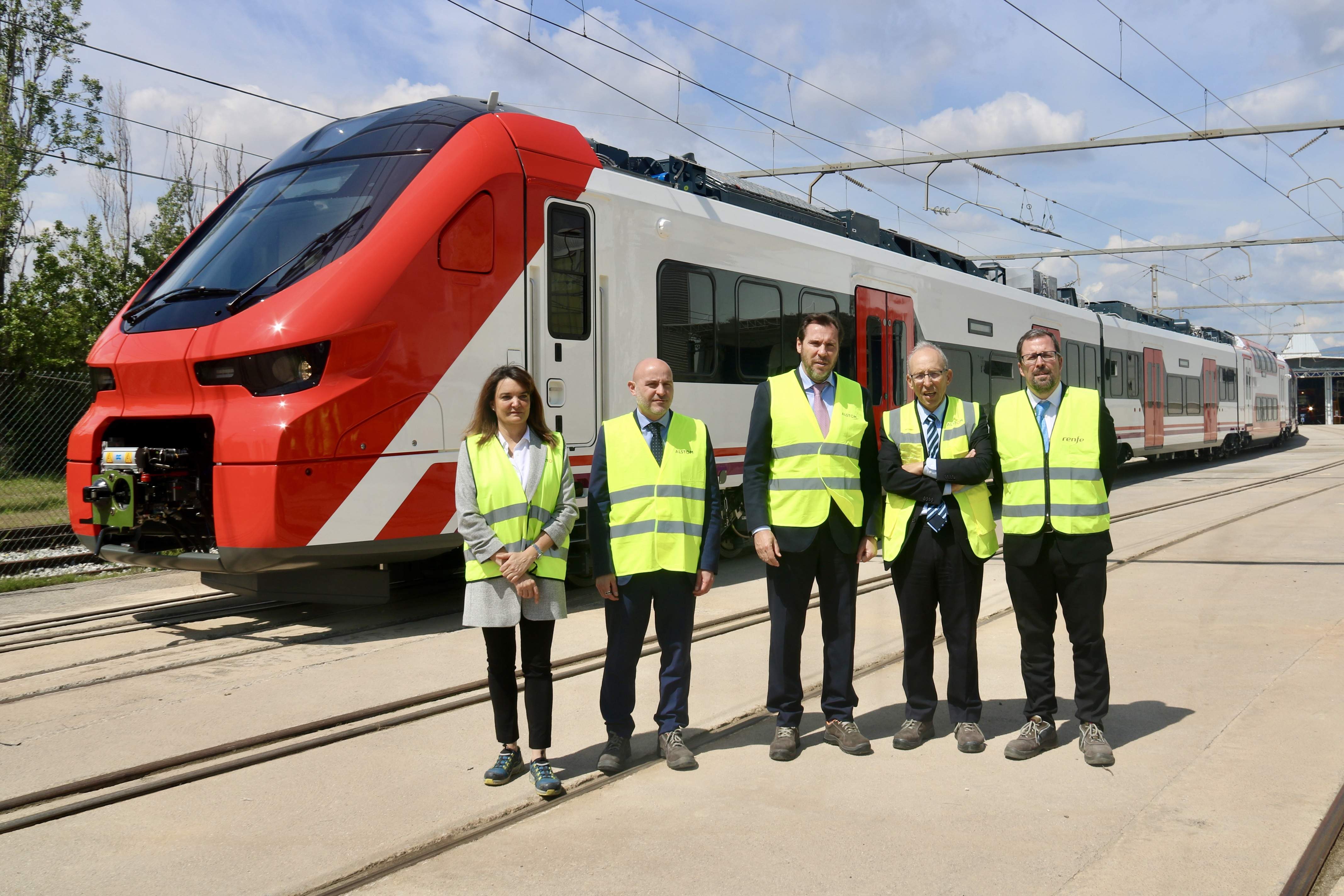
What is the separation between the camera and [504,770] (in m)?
4.27

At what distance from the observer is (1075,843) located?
365cm

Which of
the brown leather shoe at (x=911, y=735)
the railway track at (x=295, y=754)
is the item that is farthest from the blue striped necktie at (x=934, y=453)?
the railway track at (x=295, y=754)

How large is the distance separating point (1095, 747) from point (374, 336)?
458cm

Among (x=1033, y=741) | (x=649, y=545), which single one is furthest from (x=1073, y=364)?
(x=649, y=545)

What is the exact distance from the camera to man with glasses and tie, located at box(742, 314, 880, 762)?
4664 mm

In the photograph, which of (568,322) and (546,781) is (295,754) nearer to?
(546,781)

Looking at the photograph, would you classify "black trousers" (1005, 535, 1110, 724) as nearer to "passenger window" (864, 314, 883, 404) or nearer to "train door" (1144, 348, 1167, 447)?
"passenger window" (864, 314, 883, 404)

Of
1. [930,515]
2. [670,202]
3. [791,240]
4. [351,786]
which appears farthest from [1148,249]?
[351,786]

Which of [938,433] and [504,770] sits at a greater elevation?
[938,433]

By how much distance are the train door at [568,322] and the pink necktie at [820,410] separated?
3.36 meters

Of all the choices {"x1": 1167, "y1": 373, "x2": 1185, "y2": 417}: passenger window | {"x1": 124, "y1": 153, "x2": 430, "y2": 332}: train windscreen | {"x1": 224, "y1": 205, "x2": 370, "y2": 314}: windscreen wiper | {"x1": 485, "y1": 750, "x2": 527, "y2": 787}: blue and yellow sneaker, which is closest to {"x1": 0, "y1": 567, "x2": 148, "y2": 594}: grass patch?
{"x1": 124, "y1": 153, "x2": 430, "y2": 332}: train windscreen

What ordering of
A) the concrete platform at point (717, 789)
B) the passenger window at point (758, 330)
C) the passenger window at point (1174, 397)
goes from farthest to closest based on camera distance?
the passenger window at point (1174, 397) < the passenger window at point (758, 330) < the concrete platform at point (717, 789)

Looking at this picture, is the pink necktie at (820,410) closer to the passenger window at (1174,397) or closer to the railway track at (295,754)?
the railway track at (295,754)

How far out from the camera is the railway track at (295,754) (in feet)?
12.9
